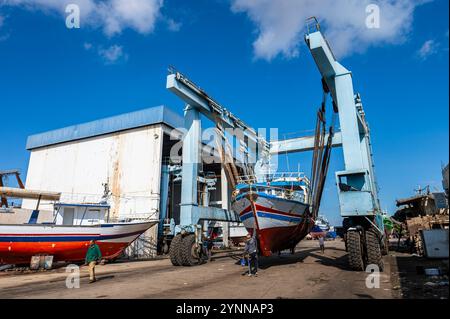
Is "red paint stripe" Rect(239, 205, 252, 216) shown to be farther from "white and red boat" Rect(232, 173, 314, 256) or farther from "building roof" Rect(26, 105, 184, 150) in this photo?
"building roof" Rect(26, 105, 184, 150)

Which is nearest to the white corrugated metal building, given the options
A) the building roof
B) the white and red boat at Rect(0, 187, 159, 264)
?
the building roof

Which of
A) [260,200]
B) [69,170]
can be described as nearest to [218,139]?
[260,200]

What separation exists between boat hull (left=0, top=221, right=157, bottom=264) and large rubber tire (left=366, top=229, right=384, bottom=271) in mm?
14682

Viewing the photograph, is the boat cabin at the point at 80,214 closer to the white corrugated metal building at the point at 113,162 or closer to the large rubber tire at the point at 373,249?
the white corrugated metal building at the point at 113,162

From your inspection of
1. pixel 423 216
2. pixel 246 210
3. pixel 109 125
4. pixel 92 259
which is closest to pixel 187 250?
A: pixel 246 210

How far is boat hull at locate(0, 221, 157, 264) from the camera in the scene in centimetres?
1588

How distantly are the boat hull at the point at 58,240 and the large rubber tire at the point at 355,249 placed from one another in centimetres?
1411

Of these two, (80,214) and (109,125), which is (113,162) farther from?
(80,214)

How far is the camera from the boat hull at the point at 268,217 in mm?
14086

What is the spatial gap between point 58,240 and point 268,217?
12261mm

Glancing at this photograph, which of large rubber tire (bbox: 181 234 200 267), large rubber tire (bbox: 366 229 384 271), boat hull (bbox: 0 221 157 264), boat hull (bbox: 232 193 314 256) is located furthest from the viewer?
boat hull (bbox: 0 221 157 264)

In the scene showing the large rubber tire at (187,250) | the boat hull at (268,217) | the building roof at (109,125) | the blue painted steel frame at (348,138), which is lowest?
the large rubber tire at (187,250)

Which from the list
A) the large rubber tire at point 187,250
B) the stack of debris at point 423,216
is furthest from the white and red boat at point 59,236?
the stack of debris at point 423,216
